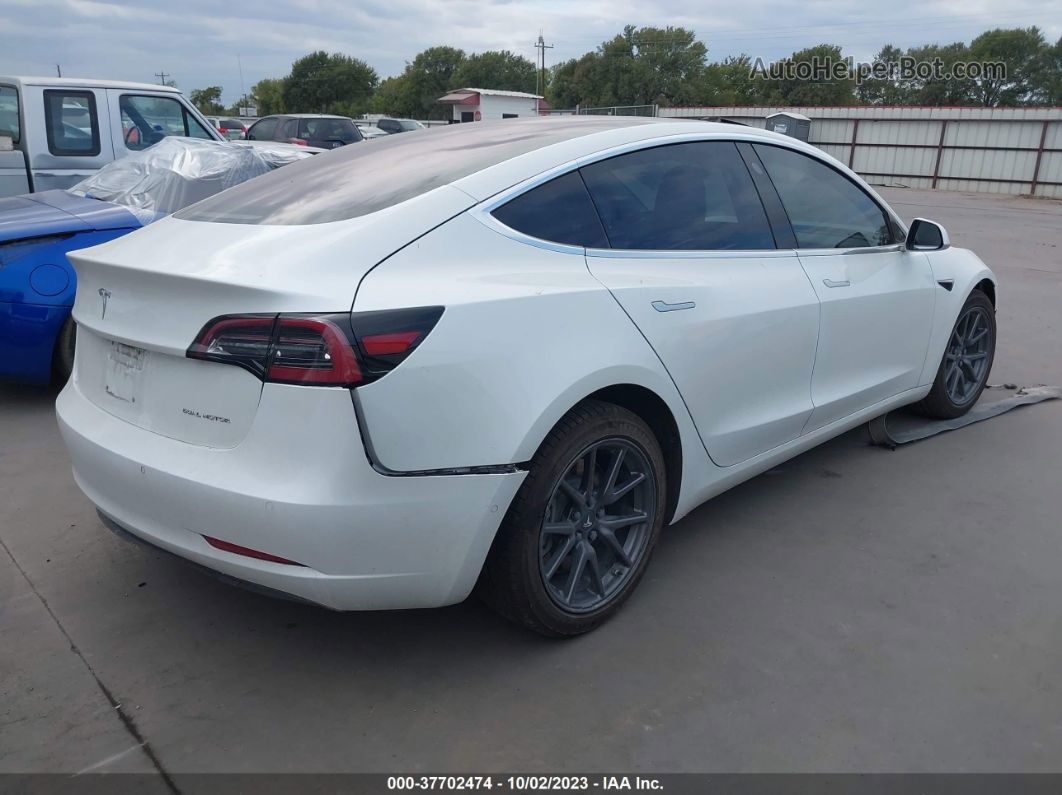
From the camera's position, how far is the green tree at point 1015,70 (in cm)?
6319

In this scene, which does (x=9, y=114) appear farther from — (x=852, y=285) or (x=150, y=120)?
(x=852, y=285)

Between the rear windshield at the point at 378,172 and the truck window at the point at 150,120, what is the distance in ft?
16.2

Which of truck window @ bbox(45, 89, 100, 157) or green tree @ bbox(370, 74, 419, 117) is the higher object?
green tree @ bbox(370, 74, 419, 117)

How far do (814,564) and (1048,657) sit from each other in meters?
0.82

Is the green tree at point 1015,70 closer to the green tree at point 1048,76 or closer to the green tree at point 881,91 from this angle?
the green tree at point 1048,76

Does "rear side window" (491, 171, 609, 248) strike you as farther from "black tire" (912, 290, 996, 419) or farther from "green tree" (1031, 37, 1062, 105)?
"green tree" (1031, 37, 1062, 105)

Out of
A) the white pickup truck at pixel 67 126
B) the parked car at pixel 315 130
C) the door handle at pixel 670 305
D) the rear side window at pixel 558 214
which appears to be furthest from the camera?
the parked car at pixel 315 130

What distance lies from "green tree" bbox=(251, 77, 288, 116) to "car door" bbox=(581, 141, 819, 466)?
88704 millimetres

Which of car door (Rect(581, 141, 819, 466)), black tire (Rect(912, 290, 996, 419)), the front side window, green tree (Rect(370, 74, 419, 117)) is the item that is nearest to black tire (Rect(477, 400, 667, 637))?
car door (Rect(581, 141, 819, 466))

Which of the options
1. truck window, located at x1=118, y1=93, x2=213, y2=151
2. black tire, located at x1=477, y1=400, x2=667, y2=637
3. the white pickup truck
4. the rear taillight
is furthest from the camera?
truck window, located at x1=118, y1=93, x2=213, y2=151

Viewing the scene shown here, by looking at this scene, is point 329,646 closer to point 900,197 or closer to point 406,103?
point 900,197

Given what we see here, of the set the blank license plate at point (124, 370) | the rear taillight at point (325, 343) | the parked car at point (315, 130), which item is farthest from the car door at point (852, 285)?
the parked car at point (315, 130)

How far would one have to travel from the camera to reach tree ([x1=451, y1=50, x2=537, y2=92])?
304 feet

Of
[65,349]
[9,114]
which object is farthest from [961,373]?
[9,114]
